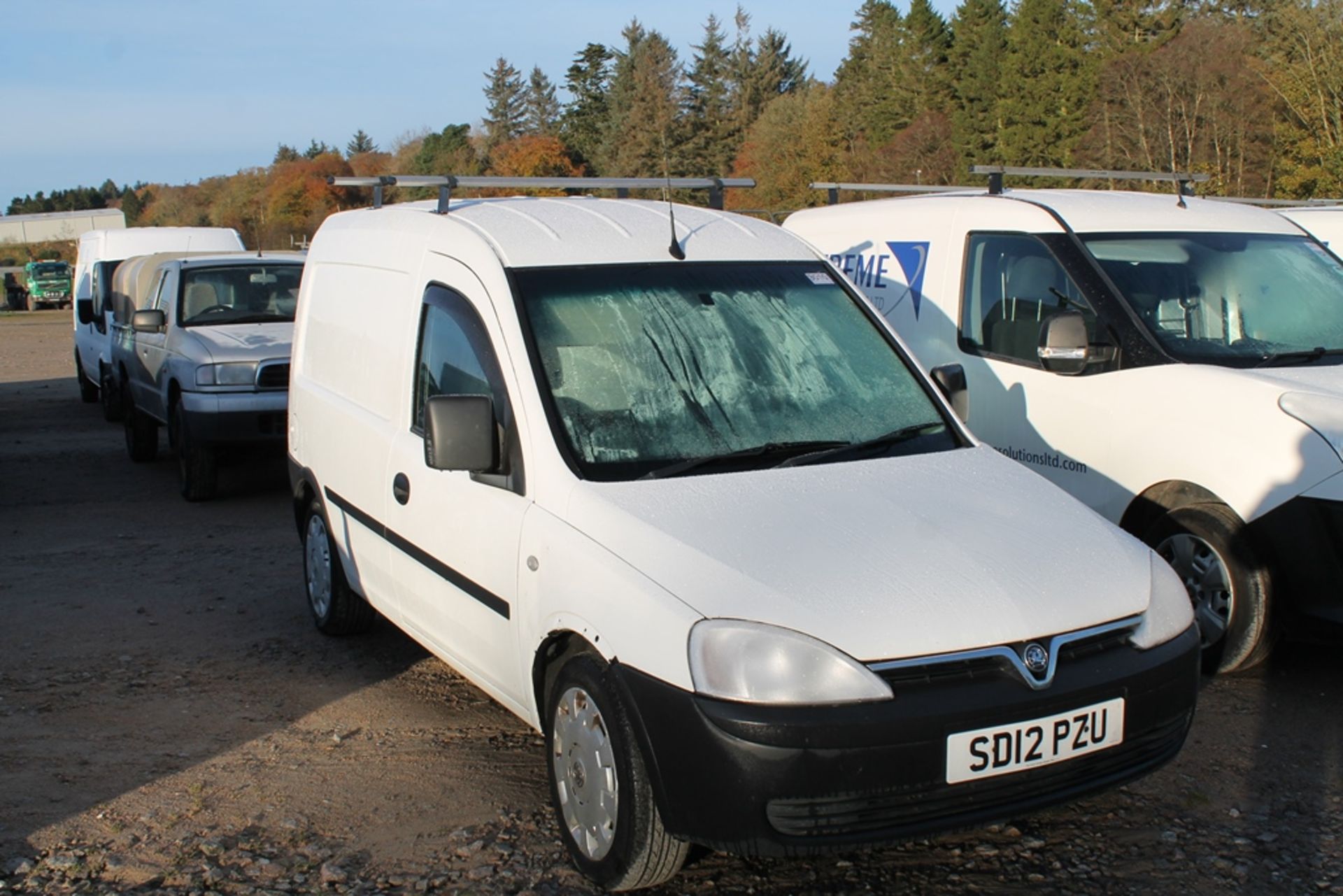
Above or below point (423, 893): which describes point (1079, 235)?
above

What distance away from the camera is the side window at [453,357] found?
445cm

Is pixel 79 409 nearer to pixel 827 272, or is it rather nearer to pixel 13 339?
pixel 827 272

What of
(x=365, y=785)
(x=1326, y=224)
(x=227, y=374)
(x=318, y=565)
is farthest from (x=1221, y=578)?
(x=227, y=374)

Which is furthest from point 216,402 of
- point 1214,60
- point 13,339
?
point 1214,60

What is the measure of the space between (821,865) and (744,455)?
123cm

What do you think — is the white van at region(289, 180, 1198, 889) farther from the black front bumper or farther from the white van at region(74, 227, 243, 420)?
the white van at region(74, 227, 243, 420)

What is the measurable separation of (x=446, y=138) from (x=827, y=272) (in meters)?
116

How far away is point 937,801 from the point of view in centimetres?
337

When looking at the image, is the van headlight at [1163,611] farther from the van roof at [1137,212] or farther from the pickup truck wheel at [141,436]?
the pickup truck wheel at [141,436]

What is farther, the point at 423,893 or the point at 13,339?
the point at 13,339

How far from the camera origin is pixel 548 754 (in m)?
3.99

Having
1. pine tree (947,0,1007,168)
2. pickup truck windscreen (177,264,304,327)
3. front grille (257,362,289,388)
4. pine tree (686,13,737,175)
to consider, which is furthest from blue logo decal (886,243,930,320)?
pine tree (686,13,737,175)

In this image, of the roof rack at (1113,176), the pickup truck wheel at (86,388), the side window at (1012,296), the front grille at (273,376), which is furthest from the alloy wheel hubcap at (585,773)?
the pickup truck wheel at (86,388)

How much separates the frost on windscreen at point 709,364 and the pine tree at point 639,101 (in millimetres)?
16858
